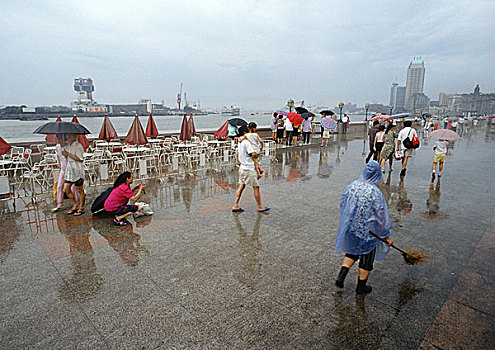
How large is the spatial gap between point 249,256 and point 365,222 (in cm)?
182

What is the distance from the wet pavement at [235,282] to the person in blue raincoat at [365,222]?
502 millimetres

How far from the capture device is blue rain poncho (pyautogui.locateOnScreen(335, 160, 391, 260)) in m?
3.12

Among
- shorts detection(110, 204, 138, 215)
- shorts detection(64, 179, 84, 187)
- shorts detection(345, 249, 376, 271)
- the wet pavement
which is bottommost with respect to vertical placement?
the wet pavement

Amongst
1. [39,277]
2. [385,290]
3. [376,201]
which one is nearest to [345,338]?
[385,290]

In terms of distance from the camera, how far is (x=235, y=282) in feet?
11.9

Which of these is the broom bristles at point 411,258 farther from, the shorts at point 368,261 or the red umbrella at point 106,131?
the red umbrella at point 106,131

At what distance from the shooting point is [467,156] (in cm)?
1423

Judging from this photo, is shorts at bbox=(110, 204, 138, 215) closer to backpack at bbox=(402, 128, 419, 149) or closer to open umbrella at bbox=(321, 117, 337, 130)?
backpack at bbox=(402, 128, 419, 149)

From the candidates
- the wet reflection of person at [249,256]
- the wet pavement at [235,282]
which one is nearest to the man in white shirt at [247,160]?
the wet pavement at [235,282]

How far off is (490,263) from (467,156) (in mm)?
12527

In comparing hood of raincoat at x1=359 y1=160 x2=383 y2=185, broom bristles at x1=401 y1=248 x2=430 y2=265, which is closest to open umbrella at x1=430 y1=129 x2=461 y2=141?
broom bristles at x1=401 y1=248 x2=430 y2=265

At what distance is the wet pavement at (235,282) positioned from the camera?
9.12 feet

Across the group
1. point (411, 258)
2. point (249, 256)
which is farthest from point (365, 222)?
point (249, 256)

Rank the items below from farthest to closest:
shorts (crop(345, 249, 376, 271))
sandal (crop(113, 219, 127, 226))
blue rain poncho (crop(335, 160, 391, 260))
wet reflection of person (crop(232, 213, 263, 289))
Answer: sandal (crop(113, 219, 127, 226)) < wet reflection of person (crop(232, 213, 263, 289)) < shorts (crop(345, 249, 376, 271)) < blue rain poncho (crop(335, 160, 391, 260))
